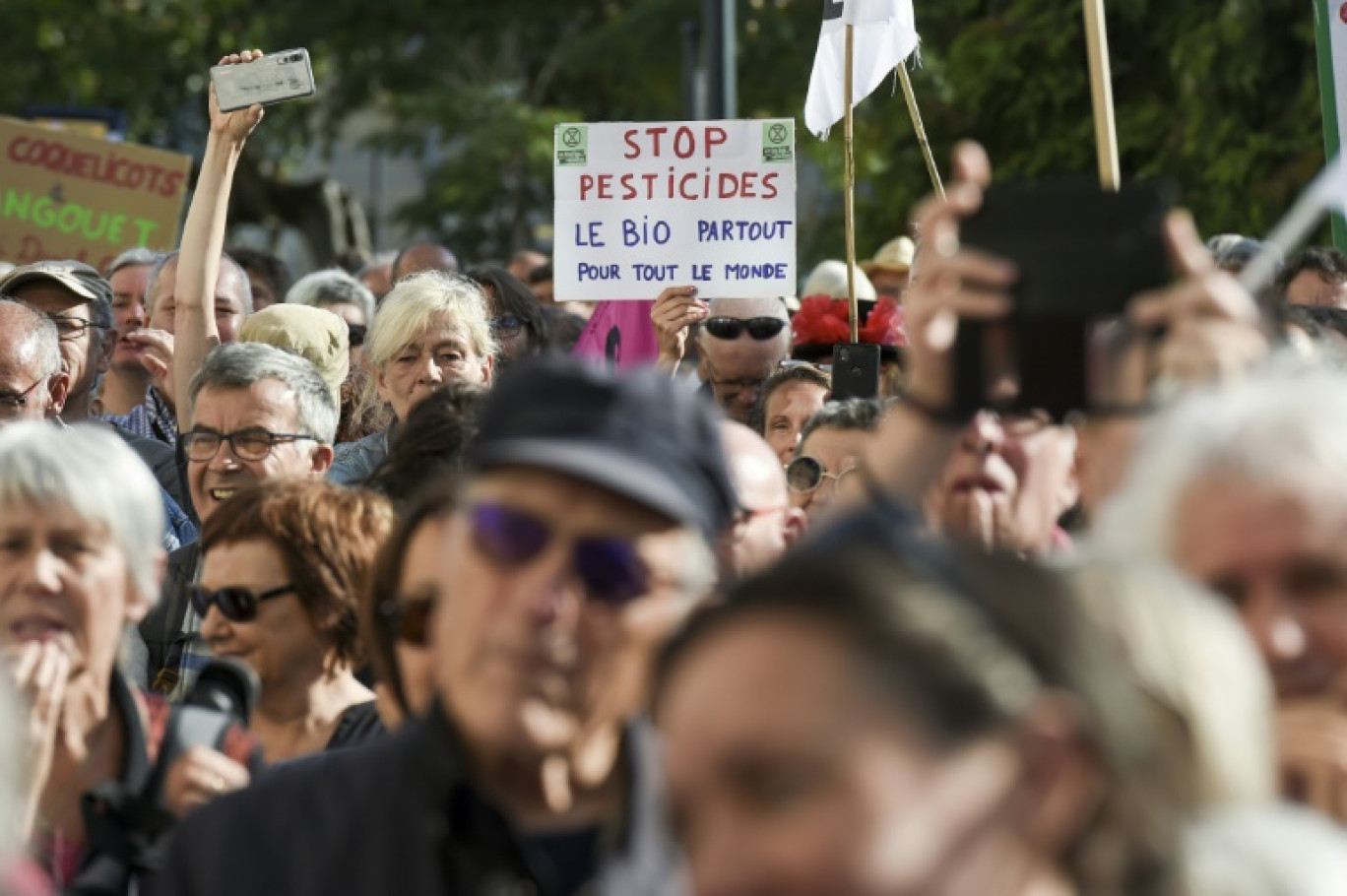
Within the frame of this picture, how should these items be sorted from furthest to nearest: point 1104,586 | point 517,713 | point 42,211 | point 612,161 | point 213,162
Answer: point 42,211
point 612,161
point 213,162
point 517,713
point 1104,586

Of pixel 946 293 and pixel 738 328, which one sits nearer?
pixel 946 293

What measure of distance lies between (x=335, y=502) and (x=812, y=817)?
8.73 feet

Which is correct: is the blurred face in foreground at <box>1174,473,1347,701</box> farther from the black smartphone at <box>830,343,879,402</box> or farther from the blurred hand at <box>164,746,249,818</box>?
the black smartphone at <box>830,343,879,402</box>

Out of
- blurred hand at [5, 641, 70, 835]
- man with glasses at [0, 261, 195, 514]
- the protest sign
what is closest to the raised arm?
man with glasses at [0, 261, 195, 514]

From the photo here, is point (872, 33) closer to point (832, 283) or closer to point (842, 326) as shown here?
point (842, 326)

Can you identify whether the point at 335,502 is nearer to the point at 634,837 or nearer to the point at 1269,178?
the point at 634,837

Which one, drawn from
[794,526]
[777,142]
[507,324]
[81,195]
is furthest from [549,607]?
[81,195]

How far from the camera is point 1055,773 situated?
211 centimetres

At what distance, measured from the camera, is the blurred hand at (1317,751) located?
9.15ft

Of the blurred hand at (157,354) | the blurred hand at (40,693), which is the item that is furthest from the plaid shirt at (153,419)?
the blurred hand at (40,693)

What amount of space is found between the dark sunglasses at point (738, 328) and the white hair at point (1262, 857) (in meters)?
5.90

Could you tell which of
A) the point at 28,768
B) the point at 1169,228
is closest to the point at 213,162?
the point at 28,768

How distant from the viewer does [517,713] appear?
106 inches

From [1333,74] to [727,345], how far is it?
209 cm
